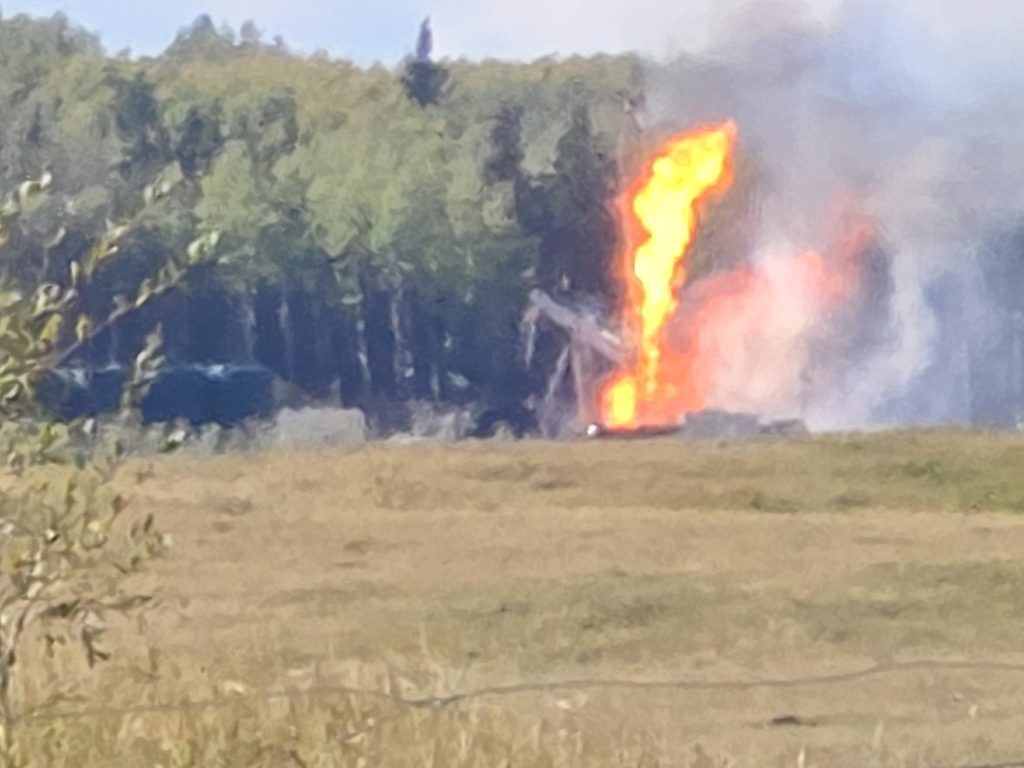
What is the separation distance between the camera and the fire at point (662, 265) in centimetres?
2675

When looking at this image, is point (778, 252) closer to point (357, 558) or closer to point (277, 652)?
point (357, 558)

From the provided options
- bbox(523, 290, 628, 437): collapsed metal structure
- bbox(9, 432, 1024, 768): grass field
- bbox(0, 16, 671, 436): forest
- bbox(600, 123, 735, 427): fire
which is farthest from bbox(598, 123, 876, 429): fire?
bbox(9, 432, 1024, 768): grass field

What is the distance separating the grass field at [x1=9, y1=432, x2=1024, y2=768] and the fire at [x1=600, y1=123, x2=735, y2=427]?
3.65 m

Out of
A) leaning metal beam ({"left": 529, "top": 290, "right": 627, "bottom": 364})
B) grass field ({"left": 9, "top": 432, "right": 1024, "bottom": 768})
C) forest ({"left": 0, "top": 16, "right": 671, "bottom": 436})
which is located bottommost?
grass field ({"left": 9, "top": 432, "right": 1024, "bottom": 768})

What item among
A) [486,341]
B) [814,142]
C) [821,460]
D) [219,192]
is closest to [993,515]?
[821,460]

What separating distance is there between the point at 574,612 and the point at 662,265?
17.3 m

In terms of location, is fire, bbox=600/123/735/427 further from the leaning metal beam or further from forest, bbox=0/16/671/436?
forest, bbox=0/16/671/436

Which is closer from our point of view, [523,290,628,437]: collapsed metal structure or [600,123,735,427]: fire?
[600,123,735,427]: fire

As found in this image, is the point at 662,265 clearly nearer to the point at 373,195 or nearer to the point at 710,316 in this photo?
the point at 710,316

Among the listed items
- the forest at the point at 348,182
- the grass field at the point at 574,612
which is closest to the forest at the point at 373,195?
the forest at the point at 348,182

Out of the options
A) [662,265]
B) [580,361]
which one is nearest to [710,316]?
[662,265]

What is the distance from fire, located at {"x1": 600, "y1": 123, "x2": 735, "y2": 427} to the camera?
87.8 ft

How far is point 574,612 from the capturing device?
1337cm

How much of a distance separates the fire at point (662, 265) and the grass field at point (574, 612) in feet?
12.0
